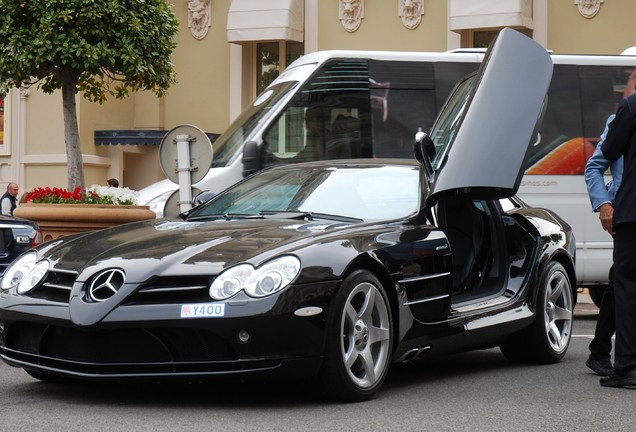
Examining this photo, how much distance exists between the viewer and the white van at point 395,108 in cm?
1459

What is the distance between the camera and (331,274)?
615 centimetres

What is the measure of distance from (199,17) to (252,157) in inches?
495

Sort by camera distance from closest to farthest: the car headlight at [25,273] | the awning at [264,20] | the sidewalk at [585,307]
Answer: the car headlight at [25,273], the sidewalk at [585,307], the awning at [264,20]

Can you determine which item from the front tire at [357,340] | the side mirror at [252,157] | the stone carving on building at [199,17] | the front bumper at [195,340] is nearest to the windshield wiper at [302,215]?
the front tire at [357,340]

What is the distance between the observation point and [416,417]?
599 centimetres

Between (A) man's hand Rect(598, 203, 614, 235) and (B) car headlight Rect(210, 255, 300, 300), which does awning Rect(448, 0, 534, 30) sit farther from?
(B) car headlight Rect(210, 255, 300, 300)

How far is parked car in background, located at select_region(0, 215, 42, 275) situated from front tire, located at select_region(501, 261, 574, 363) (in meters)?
3.60

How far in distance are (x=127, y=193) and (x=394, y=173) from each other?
631 centimetres

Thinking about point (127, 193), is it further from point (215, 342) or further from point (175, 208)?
point (215, 342)

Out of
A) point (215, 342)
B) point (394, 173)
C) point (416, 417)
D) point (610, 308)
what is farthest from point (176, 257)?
point (610, 308)

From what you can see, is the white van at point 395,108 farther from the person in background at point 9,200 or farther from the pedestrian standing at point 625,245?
the pedestrian standing at point 625,245

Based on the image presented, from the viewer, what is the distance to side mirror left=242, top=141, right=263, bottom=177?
14.3 m

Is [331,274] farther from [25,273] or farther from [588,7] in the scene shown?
[588,7]

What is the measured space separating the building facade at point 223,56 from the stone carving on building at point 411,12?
0.06 feet
